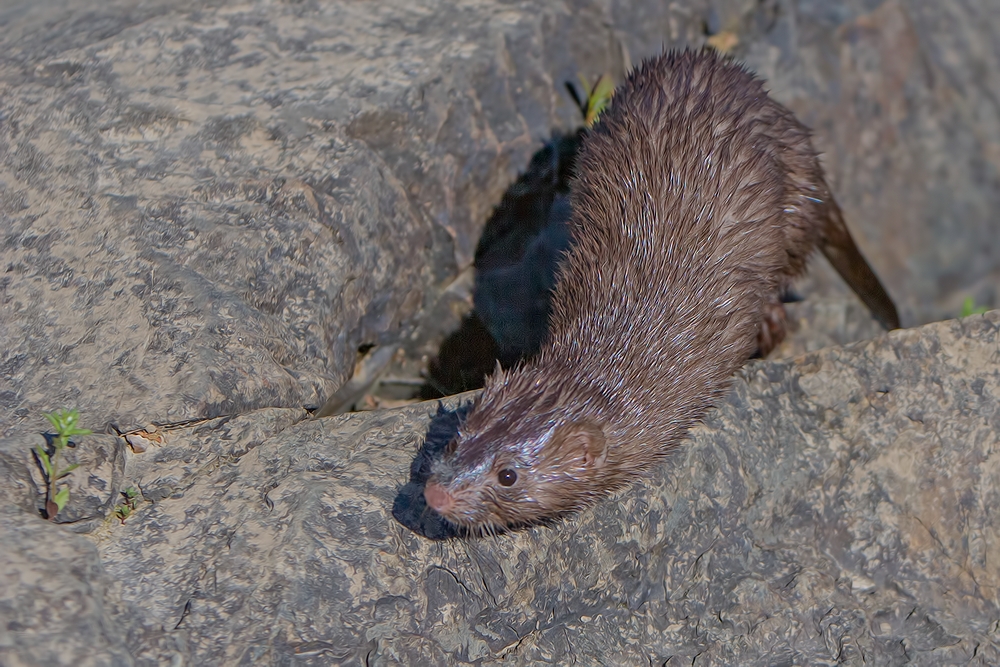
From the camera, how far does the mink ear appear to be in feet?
9.93

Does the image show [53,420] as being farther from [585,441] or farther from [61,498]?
[585,441]

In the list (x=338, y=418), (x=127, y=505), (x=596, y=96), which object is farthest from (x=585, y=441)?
(x=596, y=96)

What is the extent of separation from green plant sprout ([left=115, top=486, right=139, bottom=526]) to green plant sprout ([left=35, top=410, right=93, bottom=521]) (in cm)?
15

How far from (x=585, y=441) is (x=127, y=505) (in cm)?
139

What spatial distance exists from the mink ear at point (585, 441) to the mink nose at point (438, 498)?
1.36ft

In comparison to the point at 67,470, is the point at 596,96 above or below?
above

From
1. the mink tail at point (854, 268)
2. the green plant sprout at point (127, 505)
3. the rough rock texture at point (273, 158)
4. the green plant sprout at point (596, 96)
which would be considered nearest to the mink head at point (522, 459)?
the rough rock texture at point (273, 158)

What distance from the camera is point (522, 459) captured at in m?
2.96

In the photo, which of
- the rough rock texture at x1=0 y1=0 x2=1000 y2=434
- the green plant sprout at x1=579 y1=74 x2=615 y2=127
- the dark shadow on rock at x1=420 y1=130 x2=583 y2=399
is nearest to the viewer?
the rough rock texture at x1=0 y1=0 x2=1000 y2=434

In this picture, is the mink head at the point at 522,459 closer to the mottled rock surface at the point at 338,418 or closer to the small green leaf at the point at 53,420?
the mottled rock surface at the point at 338,418

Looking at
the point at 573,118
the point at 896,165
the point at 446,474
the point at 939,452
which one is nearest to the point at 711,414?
the point at 939,452

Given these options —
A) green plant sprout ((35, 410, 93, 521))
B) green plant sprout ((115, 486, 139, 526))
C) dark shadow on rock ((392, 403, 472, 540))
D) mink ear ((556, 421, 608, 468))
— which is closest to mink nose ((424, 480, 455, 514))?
dark shadow on rock ((392, 403, 472, 540))

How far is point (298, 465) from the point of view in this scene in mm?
3018

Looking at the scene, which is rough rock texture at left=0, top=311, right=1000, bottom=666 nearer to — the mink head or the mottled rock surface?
the mottled rock surface
